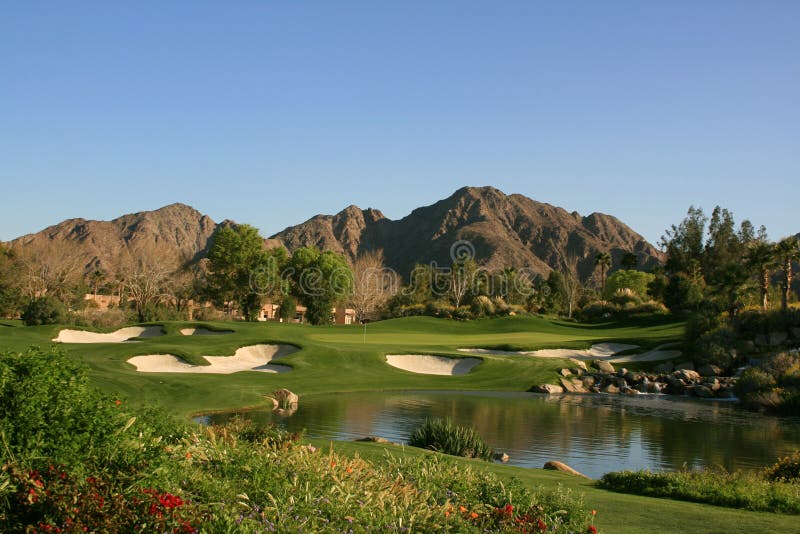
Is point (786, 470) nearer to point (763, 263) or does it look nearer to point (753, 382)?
point (753, 382)

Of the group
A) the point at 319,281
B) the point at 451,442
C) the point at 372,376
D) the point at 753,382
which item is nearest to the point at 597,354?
the point at 753,382

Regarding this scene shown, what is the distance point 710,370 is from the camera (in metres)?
34.1

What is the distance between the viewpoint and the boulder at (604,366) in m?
34.7

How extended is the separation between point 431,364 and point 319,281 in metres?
40.4

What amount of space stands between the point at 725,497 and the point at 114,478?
893 cm

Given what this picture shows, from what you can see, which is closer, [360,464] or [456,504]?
[456,504]

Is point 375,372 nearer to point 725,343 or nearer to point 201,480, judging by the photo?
point 725,343

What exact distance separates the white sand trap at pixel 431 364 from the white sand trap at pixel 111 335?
14664 millimetres

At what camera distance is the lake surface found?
17312mm

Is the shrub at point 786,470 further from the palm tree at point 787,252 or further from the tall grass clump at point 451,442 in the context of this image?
the palm tree at point 787,252

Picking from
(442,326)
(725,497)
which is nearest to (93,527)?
(725,497)

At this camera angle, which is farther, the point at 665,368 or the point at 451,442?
the point at 665,368

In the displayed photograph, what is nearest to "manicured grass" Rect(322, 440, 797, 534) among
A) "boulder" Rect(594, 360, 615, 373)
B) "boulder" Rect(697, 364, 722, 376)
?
"boulder" Rect(594, 360, 615, 373)

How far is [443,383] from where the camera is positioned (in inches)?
1179
